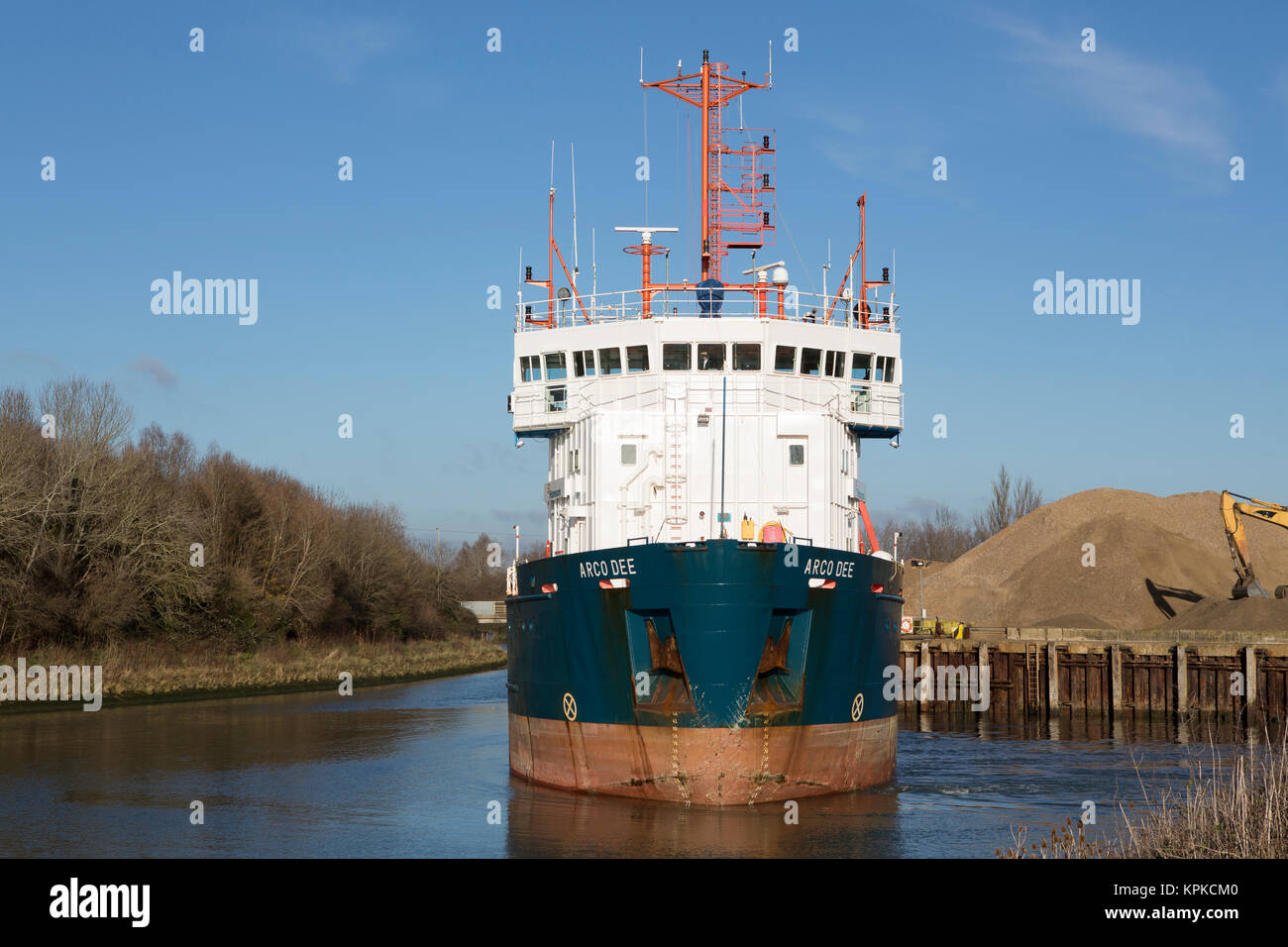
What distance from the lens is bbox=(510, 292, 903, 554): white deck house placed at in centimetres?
2573

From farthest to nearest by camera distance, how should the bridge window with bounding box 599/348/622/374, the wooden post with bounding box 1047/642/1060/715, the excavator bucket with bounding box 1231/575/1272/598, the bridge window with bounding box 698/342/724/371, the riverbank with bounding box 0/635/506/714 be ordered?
the excavator bucket with bounding box 1231/575/1272/598, the riverbank with bounding box 0/635/506/714, the wooden post with bounding box 1047/642/1060/715, the bridge window with bounding box 599/348/622/374, the bridge window with bounding box 698/342/724/371

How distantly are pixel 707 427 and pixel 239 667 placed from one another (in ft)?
120

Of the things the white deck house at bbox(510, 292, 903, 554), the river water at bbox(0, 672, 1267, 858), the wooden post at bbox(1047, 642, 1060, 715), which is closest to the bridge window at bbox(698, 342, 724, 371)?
the white deck house at bbox(510, 292, 903, 554)

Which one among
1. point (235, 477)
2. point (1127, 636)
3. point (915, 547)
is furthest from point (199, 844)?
point (915, 547)

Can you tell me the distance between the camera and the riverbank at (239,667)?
157ft

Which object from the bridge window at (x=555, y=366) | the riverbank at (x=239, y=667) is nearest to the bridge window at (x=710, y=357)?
the bridge window at (x=555, y=366)

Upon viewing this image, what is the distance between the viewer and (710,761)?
872 inches

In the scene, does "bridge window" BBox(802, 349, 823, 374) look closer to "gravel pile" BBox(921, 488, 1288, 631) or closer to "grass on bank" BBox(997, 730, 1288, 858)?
"grass on bank" BBox(997, 730, 1288, 858)

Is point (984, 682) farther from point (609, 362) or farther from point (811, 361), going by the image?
point (609, 362)

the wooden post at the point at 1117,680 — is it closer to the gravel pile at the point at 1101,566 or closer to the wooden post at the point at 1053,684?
the wooden post at the point at 1053,684

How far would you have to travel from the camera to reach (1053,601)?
63.2 meters

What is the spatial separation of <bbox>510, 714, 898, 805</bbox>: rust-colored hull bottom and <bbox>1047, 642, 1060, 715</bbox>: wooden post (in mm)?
23195

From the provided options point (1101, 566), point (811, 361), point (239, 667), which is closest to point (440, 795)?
point (811, 361)
